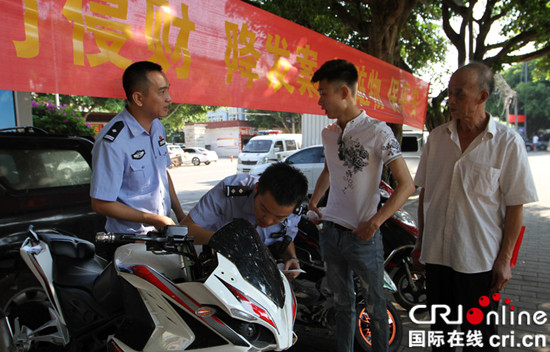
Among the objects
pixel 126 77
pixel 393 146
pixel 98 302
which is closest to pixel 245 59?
pixel 126 77

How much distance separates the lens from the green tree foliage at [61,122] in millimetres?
4883

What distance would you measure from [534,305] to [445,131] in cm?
254

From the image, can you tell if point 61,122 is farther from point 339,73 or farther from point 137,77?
point 339,73

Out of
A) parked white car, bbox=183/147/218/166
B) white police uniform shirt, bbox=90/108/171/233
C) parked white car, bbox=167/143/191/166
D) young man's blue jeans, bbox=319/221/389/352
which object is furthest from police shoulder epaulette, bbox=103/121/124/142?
parked white car, bbox=183/147/218/166

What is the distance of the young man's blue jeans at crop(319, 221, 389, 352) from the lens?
204cm

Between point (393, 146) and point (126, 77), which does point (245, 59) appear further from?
point (393, 146)

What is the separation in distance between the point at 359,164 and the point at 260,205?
670mm

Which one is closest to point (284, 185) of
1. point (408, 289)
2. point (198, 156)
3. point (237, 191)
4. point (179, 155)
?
point (237, 191)

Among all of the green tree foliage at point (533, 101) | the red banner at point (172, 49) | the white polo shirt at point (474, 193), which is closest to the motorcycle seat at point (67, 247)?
the red banner at point (172, 49)

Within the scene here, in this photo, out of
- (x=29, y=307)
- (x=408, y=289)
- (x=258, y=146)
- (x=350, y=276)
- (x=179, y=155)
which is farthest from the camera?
(x=179, y=155)

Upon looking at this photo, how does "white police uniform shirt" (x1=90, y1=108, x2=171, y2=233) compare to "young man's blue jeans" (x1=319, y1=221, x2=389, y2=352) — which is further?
"young man's blue jeans" (x1=319, y1=221, x2=389, y2=352)

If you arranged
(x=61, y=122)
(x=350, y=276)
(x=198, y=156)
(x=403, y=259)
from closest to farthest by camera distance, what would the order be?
1. (x=350, y=276)
2. (x=403, y=259)
3. (x=61, y=122)
4. (x=198, y=156)

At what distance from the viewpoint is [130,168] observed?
6.42ft

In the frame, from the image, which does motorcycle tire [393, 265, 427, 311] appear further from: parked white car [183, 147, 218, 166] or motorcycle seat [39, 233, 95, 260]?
parked white car [183, 147, 218, 166]
